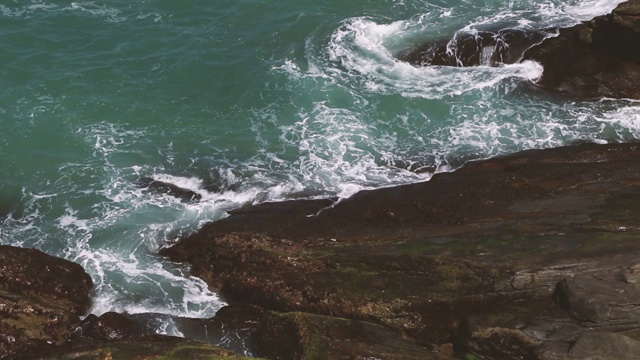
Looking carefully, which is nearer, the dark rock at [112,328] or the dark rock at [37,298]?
the dark rock at [37,298]

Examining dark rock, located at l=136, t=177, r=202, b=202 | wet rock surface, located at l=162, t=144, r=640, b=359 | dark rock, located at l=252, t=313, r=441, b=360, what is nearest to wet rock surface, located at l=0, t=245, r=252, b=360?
dark rock, located at l=252, t=313, r=441, b=360

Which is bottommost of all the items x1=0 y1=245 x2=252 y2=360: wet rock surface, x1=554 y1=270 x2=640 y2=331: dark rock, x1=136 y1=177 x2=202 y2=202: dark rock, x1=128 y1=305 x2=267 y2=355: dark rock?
x1=128 y1=305 x2=267 y2=355: dark rock

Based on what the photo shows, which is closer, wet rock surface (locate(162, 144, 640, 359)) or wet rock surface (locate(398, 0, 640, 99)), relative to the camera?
wet rock surface (locate(162, 144, 640, 359))

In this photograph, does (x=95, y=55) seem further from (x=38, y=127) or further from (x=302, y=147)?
(x=302, y=147)

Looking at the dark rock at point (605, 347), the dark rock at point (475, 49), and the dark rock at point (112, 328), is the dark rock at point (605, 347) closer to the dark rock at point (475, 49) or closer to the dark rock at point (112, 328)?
the dark rock at point (112, 328)

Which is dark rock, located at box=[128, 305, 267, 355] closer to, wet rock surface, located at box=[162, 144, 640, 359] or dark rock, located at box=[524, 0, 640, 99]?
wet rock surface, located at box=[162, 144, 640, 359]

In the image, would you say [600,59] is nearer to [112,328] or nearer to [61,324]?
[112,328]

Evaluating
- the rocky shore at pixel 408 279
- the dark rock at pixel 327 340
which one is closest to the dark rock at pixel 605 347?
the rocky shore at pixel 408 279
